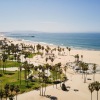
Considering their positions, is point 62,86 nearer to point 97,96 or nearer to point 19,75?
point 97,96

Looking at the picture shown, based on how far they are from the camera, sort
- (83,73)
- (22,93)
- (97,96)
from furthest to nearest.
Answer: (83,73)
(22,93)
(97,96)

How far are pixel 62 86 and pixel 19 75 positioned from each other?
2854cm

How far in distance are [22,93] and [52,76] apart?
29.1m

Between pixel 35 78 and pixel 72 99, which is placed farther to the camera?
pixel 35 78

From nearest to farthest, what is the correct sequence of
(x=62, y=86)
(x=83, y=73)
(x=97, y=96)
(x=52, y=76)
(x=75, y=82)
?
(x=97, y=96) < (x=62, y=86) < (x=75, y=82) < (x=52, y=76) < (x=83, y=73)

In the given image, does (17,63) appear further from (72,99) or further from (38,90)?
(72,99)

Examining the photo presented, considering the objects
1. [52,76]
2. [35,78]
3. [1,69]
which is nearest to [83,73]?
[52,76]

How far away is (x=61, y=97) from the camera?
81.0 metres

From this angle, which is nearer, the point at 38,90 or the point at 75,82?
the point at 38,90

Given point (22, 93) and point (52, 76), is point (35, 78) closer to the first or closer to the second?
point (52, 76)

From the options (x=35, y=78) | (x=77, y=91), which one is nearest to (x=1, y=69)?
(x=35, y=78)

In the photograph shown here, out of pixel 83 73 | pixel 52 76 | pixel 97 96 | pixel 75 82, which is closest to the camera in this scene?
pixel 97 96

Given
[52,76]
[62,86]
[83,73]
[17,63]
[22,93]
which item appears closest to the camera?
[22,93]

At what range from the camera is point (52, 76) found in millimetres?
111875
